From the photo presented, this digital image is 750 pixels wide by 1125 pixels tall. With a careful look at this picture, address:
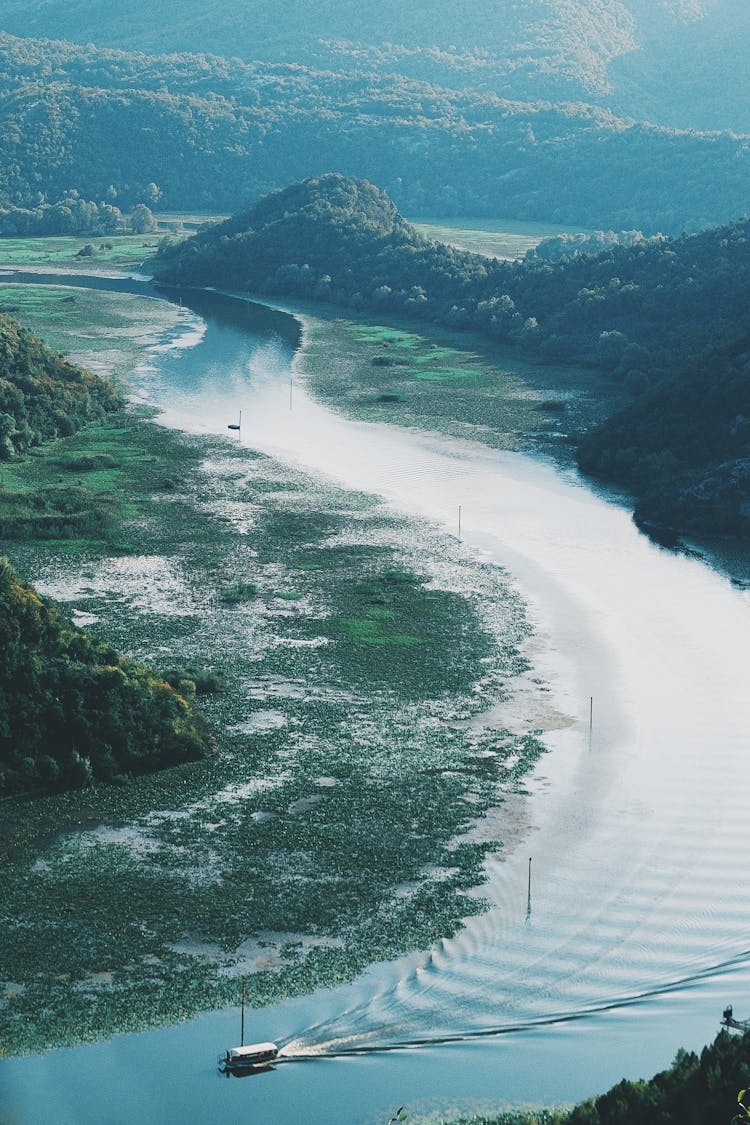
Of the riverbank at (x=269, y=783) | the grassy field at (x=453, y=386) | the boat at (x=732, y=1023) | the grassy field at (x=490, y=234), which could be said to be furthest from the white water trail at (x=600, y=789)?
the grassy field at (x=490, y=234)

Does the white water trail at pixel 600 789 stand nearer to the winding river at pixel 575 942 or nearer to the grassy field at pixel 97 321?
the winding river at pixel 575 942

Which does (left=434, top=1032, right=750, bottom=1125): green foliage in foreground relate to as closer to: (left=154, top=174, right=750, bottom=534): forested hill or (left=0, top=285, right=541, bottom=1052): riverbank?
(left=0, top=285, right=541, bottom=1052): riverbank

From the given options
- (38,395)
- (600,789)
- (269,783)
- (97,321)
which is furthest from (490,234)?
(269,783)

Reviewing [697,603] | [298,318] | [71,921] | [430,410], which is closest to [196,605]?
[697,603]

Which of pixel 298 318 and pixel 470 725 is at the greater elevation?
pixel 298 318

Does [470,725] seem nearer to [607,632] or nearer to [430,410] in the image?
[607,632]

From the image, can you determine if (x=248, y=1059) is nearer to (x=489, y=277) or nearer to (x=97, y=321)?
(x=97, y=321)
